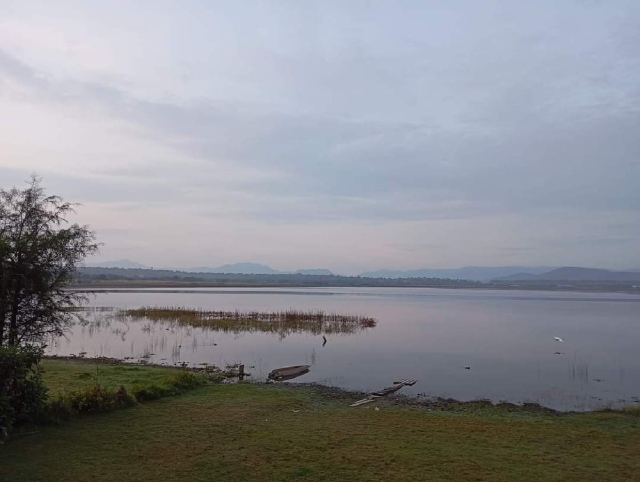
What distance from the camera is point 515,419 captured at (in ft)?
41.8

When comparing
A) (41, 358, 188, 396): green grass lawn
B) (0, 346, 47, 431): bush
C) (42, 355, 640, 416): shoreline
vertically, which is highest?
(0, 346, 47, 431): bush

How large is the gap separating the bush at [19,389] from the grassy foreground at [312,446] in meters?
0.44

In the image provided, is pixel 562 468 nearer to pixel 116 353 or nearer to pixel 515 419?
pixel 515 419

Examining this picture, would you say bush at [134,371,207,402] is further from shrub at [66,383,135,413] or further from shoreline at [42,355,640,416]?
shoreline at [42,355,640,416]

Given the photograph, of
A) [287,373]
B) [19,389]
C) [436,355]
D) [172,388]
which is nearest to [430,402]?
[287,373]

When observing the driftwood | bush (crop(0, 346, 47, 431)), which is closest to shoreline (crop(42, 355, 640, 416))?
the driftwood

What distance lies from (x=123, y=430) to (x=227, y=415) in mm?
2365

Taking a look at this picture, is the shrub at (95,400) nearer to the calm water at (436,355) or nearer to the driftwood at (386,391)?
the driftwood at (386,391)

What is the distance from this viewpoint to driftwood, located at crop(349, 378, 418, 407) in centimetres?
1485

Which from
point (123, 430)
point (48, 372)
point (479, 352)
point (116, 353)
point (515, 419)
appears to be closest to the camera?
point (123, 430)

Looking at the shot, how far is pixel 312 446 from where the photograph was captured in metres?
8.80

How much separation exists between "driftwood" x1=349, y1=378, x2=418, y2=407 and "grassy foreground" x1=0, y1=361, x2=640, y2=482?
194 centimetres

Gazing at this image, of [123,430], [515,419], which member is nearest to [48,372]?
[123,430]

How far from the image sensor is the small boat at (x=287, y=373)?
65.5 feet
